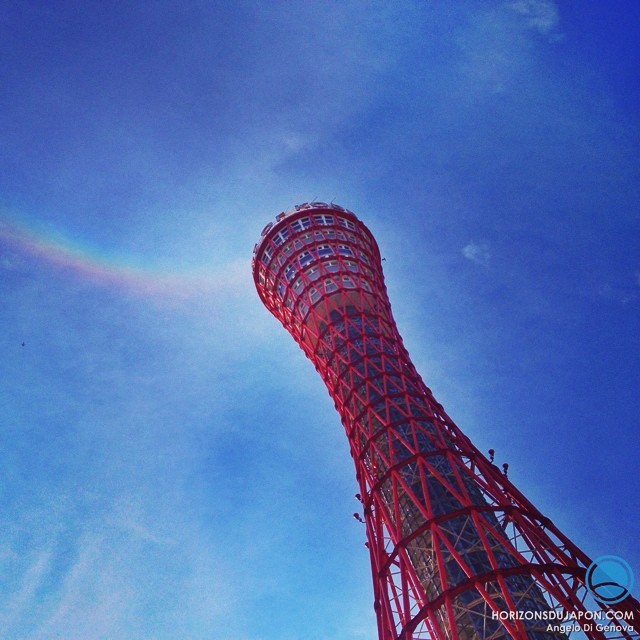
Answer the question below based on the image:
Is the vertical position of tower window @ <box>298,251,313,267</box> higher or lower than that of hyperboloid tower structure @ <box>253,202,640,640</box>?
higher

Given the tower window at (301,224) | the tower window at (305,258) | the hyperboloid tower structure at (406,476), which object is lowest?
the hyperboloid tower structure at (406,476)

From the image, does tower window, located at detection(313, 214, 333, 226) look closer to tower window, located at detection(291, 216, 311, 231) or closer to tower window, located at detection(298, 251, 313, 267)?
tower window, located at detection(291, 216, 311, 231)

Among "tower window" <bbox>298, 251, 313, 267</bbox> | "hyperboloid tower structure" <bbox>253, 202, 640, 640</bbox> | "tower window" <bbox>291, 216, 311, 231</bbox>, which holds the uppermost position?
"tower window" <bbox>291, 216, 311, 231</bbox>

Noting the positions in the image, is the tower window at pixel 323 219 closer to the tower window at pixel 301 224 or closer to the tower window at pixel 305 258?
the tower window at pixel 301 224

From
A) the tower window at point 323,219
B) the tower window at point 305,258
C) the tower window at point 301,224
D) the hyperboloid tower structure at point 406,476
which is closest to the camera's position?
the hyperboloid tower structure at point 406,476

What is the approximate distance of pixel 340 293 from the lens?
32531mm

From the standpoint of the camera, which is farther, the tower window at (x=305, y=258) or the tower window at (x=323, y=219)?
the tower window at (x=323, y=219)

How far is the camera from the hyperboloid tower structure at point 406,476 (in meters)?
17.9

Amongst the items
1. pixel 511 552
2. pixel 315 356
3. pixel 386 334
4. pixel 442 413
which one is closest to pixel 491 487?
pixel 511 552

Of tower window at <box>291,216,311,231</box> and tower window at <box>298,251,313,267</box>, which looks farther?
tower window at <box>291,216,311,231</box>

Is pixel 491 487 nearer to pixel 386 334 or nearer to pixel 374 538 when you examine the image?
pixel 374 538

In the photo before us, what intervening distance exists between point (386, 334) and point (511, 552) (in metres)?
13.6

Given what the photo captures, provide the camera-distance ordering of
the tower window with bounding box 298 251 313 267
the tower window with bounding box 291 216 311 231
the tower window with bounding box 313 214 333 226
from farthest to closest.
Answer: the tower window with bounding box 313 214 333 226 < the tower window with bounding box 291 216 311 231 < the tower window with bounding box 298 251 313 267

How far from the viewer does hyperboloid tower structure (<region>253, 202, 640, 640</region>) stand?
1794cm
